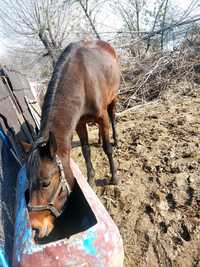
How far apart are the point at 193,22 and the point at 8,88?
18.1ft

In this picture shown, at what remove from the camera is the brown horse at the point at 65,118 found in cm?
221

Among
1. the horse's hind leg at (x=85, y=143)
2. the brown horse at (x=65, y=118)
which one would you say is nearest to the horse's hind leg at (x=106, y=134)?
the brown horse at (x=65, y=118)

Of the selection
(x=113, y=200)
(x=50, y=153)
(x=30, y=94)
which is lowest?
(x=113, y=200)

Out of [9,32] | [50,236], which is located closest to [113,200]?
[50,236]

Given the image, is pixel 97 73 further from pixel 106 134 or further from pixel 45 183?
pixel 45 183

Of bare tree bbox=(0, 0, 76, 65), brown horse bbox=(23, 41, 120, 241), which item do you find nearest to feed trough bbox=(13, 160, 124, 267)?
brown horse bbox=(23, 41, 120, 241)

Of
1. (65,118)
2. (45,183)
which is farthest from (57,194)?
(65,118)

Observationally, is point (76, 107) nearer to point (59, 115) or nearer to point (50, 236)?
point (59, 115)

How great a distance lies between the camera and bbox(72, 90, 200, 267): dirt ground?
8.33 feet

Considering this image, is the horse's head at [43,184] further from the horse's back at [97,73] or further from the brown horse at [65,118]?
the horse's back at [97,73]

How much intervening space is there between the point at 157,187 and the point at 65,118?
1.24 m

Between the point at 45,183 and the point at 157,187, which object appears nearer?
the point at 45,183

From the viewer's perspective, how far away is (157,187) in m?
3.21

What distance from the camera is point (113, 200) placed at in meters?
3.25
